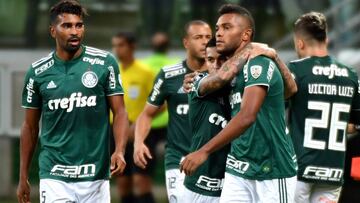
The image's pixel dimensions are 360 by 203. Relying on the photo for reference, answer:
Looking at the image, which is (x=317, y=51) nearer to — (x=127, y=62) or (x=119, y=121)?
(x=119, y=121)

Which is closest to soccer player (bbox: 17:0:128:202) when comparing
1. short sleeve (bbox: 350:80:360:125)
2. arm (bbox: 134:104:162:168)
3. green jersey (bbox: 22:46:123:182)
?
green jersey (bbox: 22:46:123:182)

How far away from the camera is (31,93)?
9562 millimetres

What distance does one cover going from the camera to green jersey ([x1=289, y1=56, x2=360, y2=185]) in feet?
33.7

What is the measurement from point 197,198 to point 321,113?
1.31 m

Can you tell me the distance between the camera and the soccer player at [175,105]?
11062 mm

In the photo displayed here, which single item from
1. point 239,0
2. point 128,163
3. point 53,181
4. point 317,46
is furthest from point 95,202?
point 239,0

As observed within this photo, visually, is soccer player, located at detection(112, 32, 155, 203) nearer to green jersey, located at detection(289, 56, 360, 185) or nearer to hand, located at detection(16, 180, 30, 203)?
green jersey, located at detection(289, 56, 360, 185)

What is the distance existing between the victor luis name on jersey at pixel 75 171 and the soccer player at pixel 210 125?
0.80 metres

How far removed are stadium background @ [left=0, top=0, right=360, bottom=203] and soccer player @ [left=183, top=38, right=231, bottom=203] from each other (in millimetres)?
7209

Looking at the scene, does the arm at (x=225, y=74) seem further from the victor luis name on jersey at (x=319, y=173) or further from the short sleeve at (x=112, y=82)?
the victor luis name on jersey at (x=319, y=173)

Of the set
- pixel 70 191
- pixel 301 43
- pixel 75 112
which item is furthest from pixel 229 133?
pixel 301 43

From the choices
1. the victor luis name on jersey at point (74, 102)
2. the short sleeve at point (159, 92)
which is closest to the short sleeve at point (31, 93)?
the victor luis name on jersey at point (74, 102)

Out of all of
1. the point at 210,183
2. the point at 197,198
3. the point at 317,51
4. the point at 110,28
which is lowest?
the point at 197,198

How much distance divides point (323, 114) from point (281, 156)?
161cm
